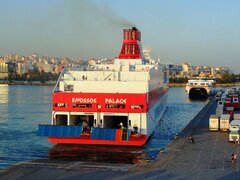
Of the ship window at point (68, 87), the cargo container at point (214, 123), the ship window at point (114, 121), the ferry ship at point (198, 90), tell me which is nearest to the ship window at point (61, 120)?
the ship window at point (68, 87)

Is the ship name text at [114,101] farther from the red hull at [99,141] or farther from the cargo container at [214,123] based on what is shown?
the cargo container at [214,123]

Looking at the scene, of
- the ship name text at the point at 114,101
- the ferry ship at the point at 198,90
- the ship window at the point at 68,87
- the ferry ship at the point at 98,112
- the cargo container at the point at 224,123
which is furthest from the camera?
the ferry ship at the point at 198,90

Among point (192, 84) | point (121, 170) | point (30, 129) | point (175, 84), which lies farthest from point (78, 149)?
point (175, 84)

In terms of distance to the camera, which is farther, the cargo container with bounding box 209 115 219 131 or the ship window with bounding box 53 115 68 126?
the cargo container with bounding box 209 115 219 131

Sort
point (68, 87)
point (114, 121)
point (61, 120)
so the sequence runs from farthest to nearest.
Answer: point (114, 121)
point (68, 87)
point (61, 120)

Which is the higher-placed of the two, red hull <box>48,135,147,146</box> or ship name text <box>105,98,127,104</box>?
ship name text <box>105,98,127,104</box>

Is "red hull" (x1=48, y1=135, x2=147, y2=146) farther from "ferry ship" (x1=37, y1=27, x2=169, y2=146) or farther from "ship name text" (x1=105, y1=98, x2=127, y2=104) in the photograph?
"ship name text" (x1=105, y1=98, x2=127, y2=104)

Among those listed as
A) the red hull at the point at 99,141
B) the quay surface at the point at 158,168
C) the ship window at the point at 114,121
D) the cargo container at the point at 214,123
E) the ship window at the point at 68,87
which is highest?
the ship window at the point at 68,87

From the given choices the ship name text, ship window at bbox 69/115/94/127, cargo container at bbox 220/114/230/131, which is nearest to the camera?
the ship name text

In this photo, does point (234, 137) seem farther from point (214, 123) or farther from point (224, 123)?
point (214, 123)

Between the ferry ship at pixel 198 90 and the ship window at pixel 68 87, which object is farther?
the ferry ship at pixel 198 90

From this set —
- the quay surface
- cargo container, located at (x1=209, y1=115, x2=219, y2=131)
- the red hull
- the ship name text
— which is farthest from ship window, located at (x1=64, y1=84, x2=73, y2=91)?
cargo container, located at (x1=209, y1=115, x2=219, y2=131)

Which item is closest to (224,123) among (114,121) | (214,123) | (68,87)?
(214,123)

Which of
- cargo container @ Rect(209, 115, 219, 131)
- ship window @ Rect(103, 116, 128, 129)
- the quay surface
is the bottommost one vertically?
the quay surface
